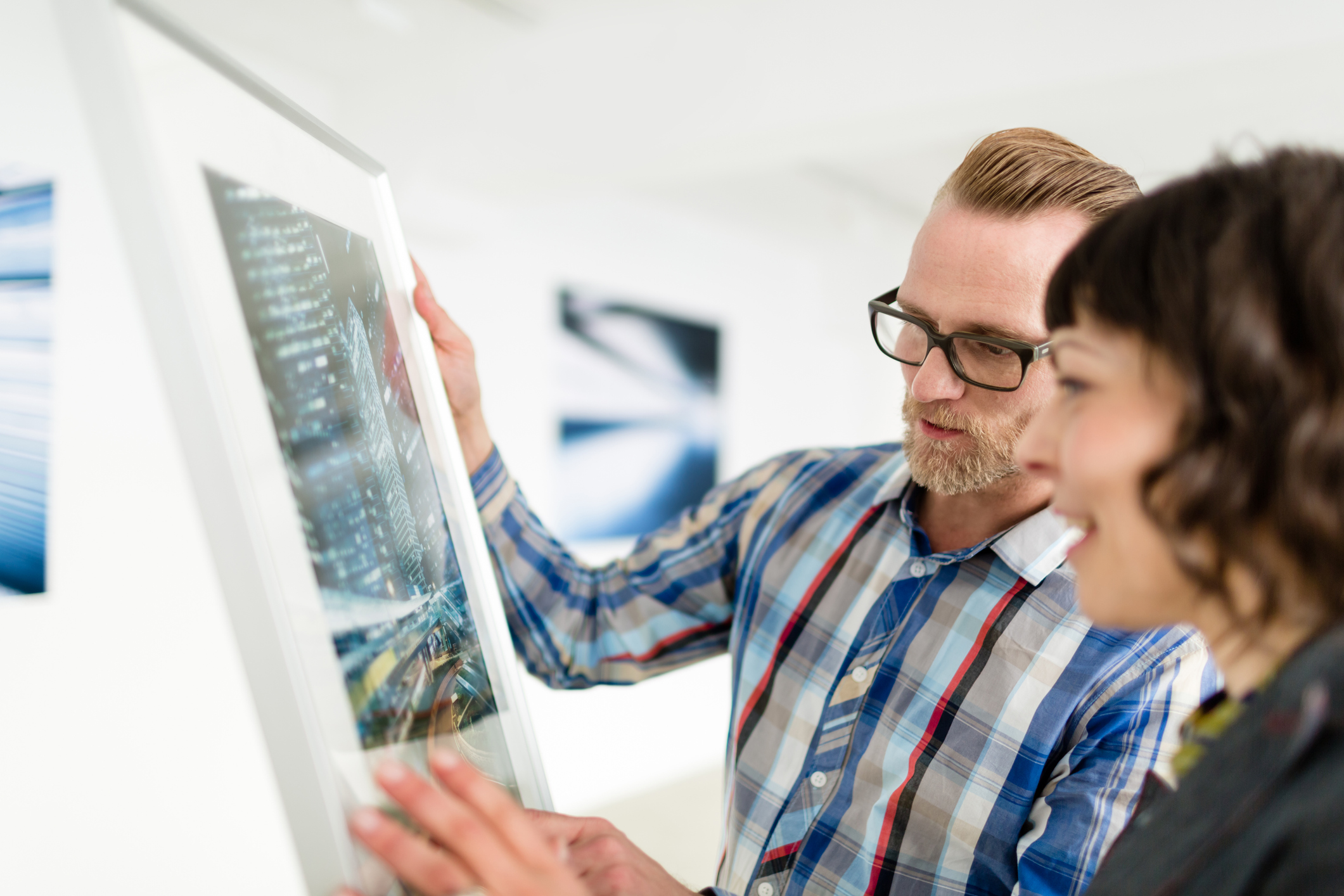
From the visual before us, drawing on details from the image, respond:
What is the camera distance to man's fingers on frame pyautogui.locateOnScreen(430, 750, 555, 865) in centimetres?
49

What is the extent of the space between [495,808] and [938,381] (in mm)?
673

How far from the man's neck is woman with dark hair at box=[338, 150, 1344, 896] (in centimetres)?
44

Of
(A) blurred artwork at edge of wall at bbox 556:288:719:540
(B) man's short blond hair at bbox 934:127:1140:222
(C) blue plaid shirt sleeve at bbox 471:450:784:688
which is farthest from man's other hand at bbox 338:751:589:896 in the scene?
(A) blurred artwork at edge of wall at bbox 556:288:719:540

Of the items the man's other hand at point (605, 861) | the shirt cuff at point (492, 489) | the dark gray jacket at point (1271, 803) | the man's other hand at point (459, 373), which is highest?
the man's other hand at point (459, 373)

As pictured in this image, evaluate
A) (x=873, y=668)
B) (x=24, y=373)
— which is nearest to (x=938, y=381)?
(x=873, y=668)

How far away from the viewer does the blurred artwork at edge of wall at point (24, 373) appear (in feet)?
5.59

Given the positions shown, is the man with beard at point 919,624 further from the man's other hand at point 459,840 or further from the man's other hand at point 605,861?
the man's other hand at point 459,840

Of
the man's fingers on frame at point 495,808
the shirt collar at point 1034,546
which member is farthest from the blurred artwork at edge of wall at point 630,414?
the man's fingers on frame at point 495,808

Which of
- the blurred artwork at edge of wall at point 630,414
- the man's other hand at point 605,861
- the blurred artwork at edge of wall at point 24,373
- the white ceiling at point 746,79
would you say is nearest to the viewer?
the man's other hand at point 605,861

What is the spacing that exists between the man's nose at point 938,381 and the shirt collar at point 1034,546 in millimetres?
156

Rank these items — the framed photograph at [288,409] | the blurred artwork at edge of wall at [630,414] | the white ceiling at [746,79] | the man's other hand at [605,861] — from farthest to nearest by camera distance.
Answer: the blurred artwork at edge of wall at [630,414] < the white ceiling at [746,79] < the man's other hand at [605,861] < the framed photograph at [288,409]

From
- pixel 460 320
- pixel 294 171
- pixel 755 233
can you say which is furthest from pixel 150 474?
pixel 755 233

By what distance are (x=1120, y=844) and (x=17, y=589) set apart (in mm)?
1964

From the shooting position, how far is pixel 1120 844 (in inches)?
23.3
